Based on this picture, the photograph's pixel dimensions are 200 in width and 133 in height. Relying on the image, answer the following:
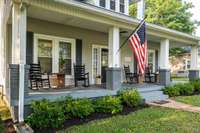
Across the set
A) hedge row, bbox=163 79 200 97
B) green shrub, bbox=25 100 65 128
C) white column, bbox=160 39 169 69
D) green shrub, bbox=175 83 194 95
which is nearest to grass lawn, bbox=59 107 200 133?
green shrub, bbox=25 100 65 128

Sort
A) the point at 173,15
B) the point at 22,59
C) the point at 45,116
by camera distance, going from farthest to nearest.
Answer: the point at 173,15, the point at 22,59, the point at 45,116

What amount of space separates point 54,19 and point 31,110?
384 cm

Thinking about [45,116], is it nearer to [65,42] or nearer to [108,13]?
[108,13]

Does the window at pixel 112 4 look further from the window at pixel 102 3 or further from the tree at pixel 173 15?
the tree at pixel 173 15

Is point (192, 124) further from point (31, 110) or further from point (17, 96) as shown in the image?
point (17, 96)

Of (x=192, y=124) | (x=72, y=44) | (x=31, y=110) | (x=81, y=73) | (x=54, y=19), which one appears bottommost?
(x=192, y=124)

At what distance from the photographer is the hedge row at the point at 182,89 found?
10.5m

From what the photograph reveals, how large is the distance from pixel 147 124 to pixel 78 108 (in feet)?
5.94

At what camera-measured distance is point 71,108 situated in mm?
6246

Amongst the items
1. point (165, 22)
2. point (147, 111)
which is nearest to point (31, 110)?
point (147, 111)

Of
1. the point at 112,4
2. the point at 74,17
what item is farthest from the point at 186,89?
the point at 74,17

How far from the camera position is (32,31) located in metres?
8.78

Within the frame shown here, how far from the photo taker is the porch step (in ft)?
30.4

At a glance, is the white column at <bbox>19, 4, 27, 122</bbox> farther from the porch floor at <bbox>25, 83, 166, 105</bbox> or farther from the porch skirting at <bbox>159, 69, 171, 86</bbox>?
the porch skirting at <bbox>159, 69, 171, 86</bbox>
